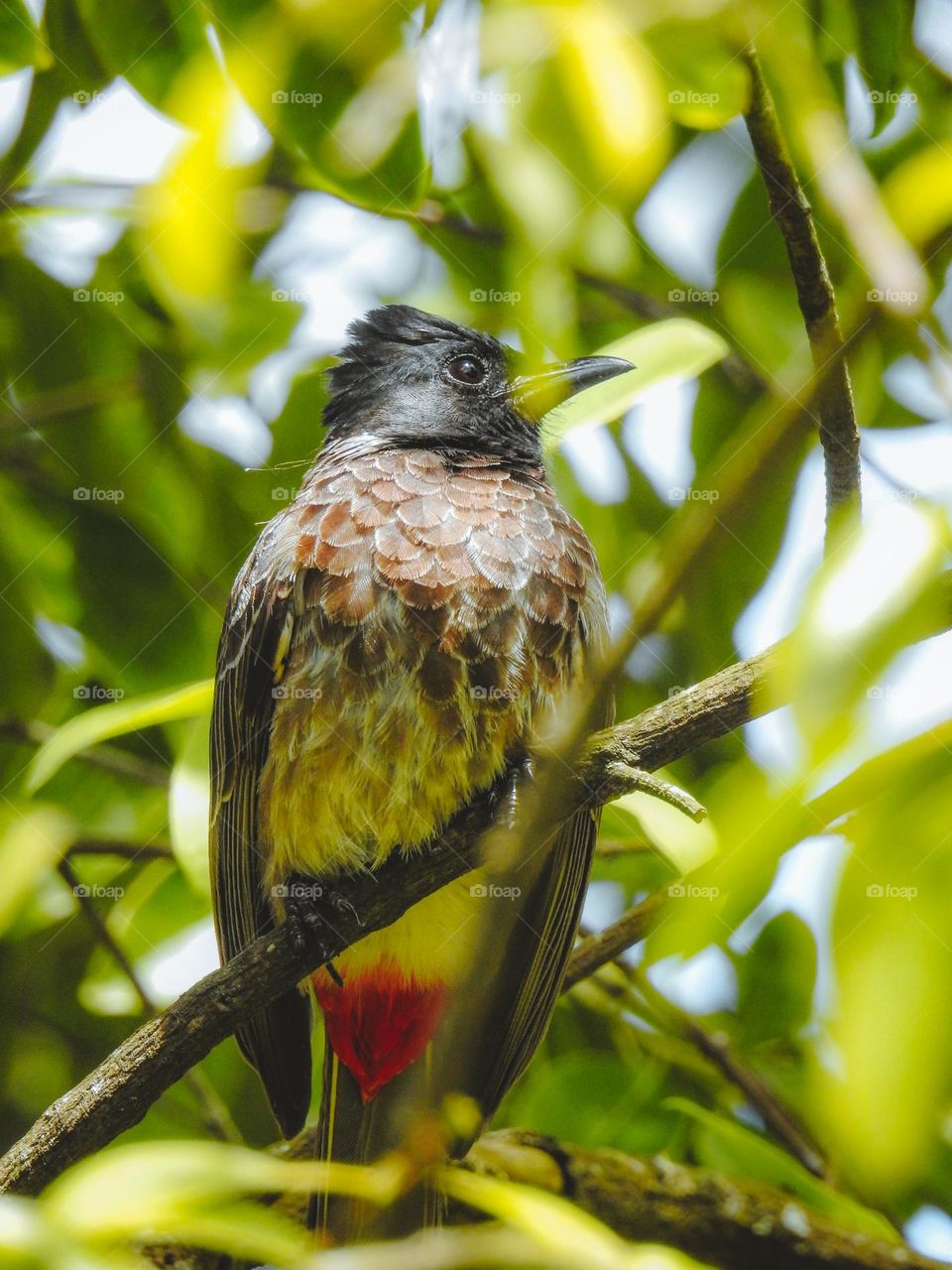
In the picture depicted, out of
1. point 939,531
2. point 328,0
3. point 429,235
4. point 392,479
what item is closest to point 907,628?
point 939,531

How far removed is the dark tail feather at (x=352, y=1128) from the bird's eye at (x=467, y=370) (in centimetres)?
179

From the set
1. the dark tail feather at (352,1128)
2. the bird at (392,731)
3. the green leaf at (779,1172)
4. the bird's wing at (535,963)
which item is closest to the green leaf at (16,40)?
the bird at (392,731)

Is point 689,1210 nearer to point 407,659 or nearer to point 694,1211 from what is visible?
point 694,1211

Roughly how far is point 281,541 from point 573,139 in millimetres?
1295

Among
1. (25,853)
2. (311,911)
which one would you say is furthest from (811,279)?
(25,853)

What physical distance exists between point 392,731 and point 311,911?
39 cm

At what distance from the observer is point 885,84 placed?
2.35 m

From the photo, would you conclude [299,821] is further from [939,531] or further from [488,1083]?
[939,531]

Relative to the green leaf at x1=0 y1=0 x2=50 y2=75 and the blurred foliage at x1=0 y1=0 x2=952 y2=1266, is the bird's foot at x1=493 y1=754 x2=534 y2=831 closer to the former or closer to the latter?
the blurred foliage at x1=0 y1=0 x2=952 y2=1266

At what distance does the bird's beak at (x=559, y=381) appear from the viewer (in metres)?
3.07

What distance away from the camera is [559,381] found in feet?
10.5

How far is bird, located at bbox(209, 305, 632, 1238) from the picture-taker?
2.60 meters

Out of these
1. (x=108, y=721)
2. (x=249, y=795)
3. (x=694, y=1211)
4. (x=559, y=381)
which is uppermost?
(x=559, y=381)

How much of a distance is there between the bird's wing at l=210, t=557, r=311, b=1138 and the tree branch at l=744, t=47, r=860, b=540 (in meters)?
1.24
